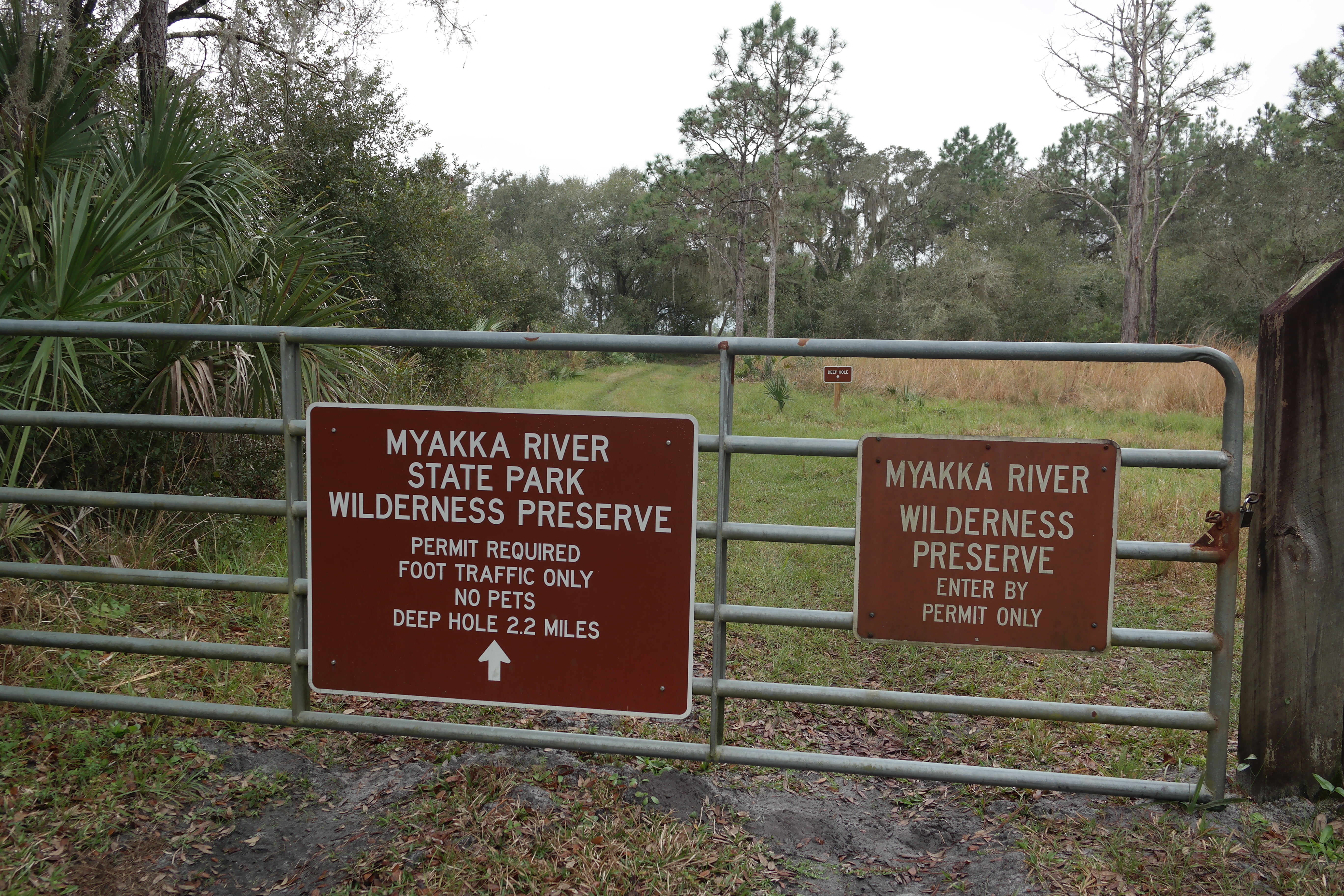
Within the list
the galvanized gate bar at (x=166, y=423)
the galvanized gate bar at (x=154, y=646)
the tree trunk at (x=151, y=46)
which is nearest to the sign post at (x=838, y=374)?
the galvanized gate bar at (x=166, y=423)

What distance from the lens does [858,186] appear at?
58625mm

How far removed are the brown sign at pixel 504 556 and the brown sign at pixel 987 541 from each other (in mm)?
577

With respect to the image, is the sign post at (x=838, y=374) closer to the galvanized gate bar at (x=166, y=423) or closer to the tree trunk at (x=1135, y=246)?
the galvanized gate bar at (x=166, y=423)

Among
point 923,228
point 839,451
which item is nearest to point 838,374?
point 839,451

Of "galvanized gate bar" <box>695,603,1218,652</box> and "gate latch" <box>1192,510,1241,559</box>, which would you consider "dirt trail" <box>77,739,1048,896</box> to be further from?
"gate latch" <box>1192,510,1241,559</box>

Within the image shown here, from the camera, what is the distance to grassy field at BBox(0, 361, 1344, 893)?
263 centimetres

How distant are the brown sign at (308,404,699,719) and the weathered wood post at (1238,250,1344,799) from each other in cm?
177

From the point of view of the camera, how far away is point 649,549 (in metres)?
2.70

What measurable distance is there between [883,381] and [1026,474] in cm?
1589

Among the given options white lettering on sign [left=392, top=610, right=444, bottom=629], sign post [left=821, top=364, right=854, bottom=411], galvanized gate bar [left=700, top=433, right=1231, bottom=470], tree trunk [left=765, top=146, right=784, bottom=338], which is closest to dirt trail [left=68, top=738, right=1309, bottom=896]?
white lettering on sign [left=392, top=610, right=444, bottom=629]

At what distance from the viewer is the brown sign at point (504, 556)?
106 inches

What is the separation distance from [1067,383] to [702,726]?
14.7 m

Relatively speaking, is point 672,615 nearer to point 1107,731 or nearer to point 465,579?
point 465,579

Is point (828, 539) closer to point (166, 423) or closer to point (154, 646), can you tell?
point (166, 423)
